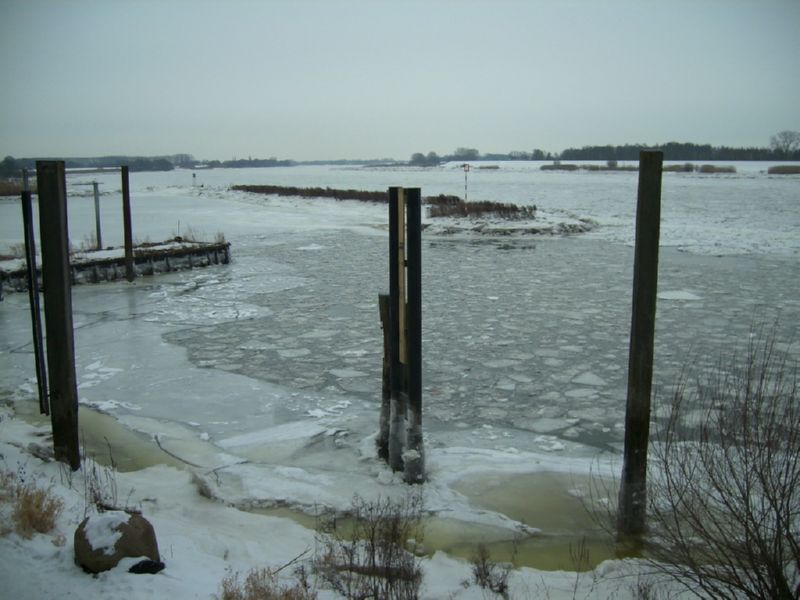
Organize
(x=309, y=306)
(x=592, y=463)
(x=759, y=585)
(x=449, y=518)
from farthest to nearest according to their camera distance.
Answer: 1. (x=309, y=306)
2. (x=592, y=463)
3. (x=449, y=518)
4. (x=759, y=585)

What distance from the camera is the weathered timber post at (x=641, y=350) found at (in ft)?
13.0

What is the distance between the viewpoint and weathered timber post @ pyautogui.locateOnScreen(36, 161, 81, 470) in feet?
15.4

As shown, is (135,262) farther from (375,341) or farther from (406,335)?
(406,335)

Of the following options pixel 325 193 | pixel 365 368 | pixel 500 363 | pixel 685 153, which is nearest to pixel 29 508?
pixel 365 368

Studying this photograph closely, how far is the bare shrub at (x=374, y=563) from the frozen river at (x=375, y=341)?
4.24 feet

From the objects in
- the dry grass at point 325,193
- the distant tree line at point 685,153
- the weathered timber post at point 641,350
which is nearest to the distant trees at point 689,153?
the distant tree line at point 685,153

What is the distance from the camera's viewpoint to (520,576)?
3801 millimetres

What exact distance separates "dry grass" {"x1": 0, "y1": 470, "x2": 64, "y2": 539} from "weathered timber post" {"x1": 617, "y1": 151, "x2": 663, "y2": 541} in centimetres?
327

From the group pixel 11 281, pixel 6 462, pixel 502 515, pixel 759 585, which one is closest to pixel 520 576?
pixel 502 515

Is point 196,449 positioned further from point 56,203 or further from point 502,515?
point 502,515

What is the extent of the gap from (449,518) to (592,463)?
1326mm

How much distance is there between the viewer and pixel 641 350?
4.12 m

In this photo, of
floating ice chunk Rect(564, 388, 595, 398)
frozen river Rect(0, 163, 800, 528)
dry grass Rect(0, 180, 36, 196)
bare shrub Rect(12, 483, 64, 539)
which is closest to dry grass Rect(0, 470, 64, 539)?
bare shrub Rect(12, 483, 64, 539)

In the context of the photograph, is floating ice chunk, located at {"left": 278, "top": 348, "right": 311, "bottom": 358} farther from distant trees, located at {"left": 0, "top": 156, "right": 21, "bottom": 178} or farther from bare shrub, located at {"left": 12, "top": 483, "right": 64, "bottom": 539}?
distant trees, located at {"left": 0, "top": 156, "right": 21, "bottom": 178}
